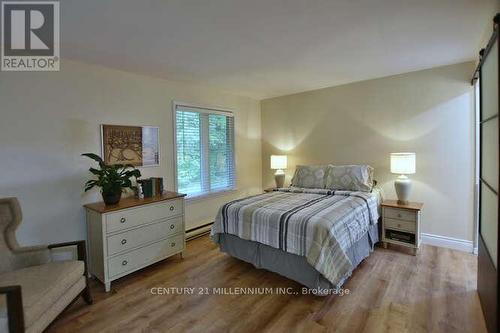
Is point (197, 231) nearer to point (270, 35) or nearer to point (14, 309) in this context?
point (14, 309)

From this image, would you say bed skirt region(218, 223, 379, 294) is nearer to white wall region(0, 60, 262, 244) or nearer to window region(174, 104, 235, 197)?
window region(174, 104, 235, 197)

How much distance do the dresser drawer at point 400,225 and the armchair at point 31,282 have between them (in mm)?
3294

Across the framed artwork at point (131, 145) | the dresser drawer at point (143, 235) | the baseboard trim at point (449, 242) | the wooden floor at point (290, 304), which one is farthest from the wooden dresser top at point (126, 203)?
the baseboard trim at point (449, 242)

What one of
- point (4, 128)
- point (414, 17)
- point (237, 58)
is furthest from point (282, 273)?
point (4, 128)

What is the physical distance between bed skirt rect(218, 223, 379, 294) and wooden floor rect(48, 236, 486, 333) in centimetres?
13

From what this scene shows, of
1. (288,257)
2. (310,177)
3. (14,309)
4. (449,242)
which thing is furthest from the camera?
(310,177)

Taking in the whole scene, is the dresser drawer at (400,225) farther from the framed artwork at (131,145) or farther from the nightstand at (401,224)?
the framed artwork at (131,145)

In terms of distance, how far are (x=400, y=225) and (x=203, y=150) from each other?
2.91 meters

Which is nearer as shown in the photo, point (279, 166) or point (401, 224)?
point (401, 224)

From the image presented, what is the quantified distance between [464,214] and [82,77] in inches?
183

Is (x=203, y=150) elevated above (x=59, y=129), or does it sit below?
below

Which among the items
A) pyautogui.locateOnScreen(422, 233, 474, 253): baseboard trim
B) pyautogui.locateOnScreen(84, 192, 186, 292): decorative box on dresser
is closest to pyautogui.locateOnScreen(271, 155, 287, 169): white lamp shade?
pyautogui.locateOnScreen(84, 192, 186, 292): decorative box on dresser

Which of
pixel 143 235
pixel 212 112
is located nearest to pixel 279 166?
pixel 212 112

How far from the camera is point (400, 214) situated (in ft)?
10.0
